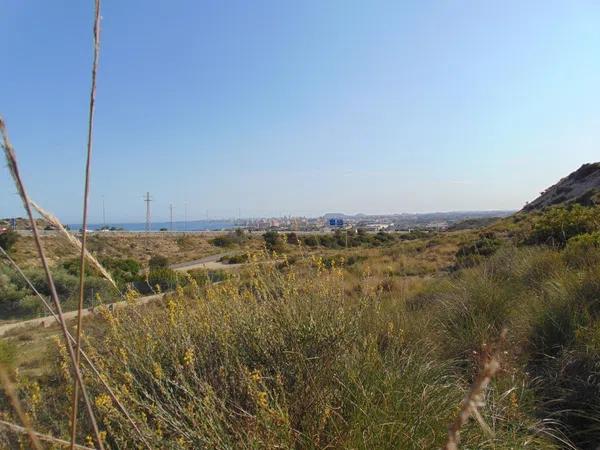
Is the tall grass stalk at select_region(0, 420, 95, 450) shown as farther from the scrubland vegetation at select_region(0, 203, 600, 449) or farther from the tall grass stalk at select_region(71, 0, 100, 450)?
the scrubland vegetation at select_region(0, 203, 600, 449)

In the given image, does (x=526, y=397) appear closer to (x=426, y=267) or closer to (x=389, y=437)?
(x=389, y=437)

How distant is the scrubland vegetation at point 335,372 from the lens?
7.05 feet

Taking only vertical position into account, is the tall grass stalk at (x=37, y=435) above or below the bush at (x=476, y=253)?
above

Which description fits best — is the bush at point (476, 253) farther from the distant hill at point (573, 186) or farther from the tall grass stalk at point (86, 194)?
the distant hill at point (573, 186)

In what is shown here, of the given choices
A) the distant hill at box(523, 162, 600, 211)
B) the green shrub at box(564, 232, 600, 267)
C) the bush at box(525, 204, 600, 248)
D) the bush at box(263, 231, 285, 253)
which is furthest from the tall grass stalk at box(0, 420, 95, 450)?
the distant hill at box(523, 162, 600, 211)

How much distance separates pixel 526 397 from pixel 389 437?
4.67 feet

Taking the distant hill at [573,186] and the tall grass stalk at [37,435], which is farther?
the distant hill at [573,186]

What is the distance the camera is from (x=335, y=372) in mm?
2701

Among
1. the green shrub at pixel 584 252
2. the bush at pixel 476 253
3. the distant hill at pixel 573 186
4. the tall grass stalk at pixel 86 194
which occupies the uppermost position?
the distant hill at pixel 573 186

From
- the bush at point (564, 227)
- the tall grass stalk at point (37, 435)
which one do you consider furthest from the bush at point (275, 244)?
the bush at point (564, 227)

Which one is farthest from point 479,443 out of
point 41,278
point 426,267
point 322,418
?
point 41,278

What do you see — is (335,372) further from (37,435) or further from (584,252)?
(584,252)

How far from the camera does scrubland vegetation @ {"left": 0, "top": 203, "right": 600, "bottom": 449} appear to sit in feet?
7.05

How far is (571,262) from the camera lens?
20.6 feet
